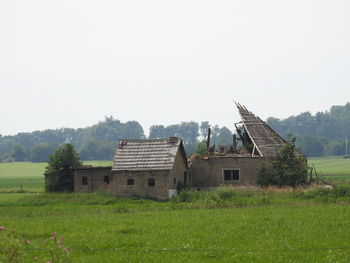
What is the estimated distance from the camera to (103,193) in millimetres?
47562

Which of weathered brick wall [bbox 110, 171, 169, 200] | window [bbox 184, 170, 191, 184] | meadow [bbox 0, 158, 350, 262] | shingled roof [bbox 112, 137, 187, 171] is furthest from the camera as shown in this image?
window [bbox 184, 170, 191, 184]

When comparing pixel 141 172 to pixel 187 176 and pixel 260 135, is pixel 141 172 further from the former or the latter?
pixel 260 135

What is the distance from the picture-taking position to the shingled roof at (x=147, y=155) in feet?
154

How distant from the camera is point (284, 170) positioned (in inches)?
1860

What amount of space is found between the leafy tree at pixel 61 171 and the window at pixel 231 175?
12.5 meters

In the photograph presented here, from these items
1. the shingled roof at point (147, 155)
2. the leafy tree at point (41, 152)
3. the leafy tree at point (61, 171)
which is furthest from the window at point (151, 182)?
the leafy tree at point (41, 152)

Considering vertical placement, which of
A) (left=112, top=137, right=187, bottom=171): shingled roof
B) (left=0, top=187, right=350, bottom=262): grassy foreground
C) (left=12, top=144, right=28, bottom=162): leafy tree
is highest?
(left=12, top=144, right=28, bottom=162): leafy tree

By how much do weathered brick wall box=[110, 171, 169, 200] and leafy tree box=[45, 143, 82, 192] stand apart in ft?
18.4

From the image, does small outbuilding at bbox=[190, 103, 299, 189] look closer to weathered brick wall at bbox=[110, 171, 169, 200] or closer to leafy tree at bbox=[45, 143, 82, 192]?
weathered brick wall at bbox=[110, 171, 169, 200]

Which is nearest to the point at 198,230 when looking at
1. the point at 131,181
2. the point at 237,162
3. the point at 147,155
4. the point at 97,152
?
the point at 131,181

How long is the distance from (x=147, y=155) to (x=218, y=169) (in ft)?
19.7

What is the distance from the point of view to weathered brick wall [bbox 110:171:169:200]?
150 feet

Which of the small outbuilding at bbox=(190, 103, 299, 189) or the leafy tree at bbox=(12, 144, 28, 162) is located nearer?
the small outbuilding at bbox=(190, 103, 299, 189)

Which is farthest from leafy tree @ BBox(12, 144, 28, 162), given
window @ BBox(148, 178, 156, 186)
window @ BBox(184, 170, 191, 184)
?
window @ BBox(148, 178, 156, 186)
